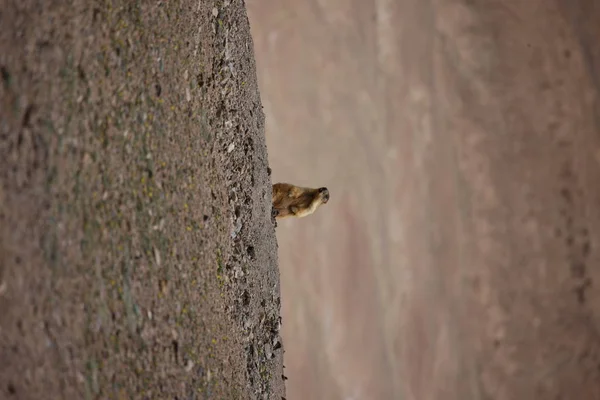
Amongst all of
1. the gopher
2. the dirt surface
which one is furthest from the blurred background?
the dirt surface

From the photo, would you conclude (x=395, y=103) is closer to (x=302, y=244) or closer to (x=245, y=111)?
(x=302, y=244)

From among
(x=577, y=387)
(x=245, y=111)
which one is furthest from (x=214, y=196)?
(x=577, y=387)

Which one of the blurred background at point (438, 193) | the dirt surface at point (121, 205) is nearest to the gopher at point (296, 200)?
the dirt surface at point (121, 205)

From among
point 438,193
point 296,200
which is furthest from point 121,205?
point 438,193

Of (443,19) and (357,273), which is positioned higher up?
(443,19)

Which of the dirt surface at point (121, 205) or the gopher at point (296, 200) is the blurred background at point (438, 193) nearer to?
the gopher at point (296, 200)

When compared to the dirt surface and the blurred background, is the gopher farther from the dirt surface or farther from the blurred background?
the blurred background
